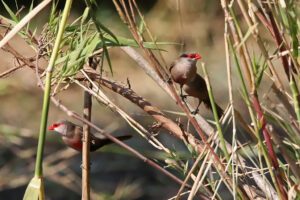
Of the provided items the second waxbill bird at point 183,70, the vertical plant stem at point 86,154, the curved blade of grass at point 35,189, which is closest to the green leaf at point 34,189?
the curved blade of grass at point 35,189

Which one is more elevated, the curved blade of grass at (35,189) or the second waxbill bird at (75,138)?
the curved blade of grass at (35,189)

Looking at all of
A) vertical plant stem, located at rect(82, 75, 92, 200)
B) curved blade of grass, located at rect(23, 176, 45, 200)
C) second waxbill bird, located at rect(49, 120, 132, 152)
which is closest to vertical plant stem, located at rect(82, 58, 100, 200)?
vertical plant stem, located at rect(82, 75, 92, 200)

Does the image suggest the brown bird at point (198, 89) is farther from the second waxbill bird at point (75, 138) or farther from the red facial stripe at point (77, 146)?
the red facial stripe at point (77, 146)

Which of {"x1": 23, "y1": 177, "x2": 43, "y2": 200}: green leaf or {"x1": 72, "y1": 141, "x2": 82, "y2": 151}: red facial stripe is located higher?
{"x1": 23, "y1": 177, "x2": 43, "y2": 200}: green leaf

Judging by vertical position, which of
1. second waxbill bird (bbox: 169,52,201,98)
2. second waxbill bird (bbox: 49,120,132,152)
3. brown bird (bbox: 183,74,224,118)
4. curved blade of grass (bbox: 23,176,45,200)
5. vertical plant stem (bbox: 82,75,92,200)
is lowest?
second waxbill bird (bbox: 49,120,132,152)

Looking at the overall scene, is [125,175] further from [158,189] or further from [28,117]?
[28,117]

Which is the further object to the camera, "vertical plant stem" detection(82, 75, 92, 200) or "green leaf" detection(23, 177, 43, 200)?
"vertical plant stem" detection(82, 75, 92, 200)

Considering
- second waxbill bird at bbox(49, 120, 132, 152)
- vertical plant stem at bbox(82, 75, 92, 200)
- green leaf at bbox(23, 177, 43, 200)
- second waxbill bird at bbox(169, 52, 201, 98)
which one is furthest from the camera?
second waxbill bird at bbox(49, 120, 132, 152)

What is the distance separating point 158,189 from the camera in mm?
5215

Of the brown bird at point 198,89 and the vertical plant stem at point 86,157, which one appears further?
the brown bird at point 198,89

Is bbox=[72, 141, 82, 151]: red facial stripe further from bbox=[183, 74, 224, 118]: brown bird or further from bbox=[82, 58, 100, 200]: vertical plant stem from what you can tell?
bbox=[82, 58, 100, 200]: vertical plant stem

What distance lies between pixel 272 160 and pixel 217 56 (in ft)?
16.9

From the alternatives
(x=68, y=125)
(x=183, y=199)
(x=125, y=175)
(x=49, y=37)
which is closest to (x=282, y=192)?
(x=49, y=37)

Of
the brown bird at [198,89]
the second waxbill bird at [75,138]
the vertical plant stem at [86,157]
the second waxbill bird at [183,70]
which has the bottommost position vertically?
the second waxbill bird at [75,138]
